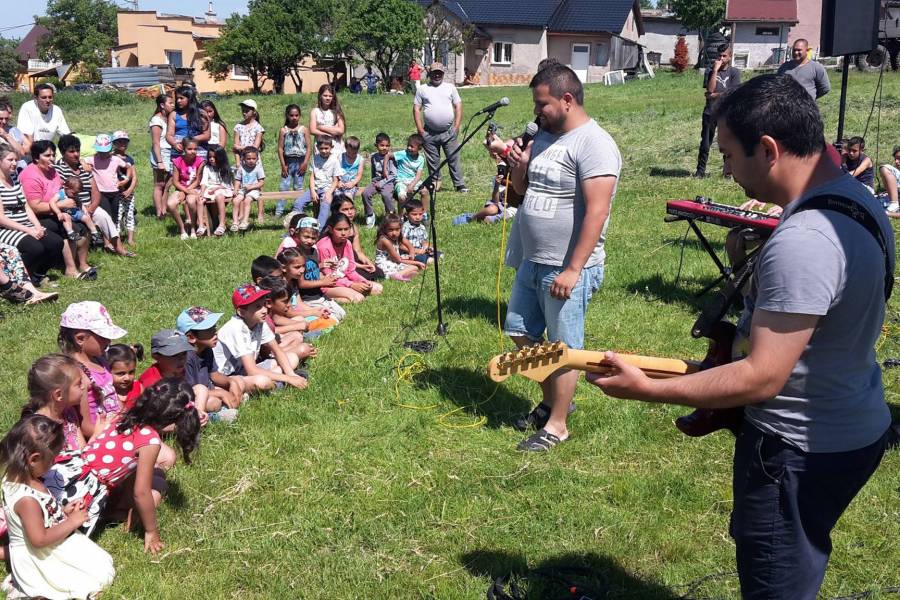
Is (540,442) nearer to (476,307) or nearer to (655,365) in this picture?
(655,365)

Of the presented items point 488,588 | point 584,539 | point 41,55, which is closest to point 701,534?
point 584,539

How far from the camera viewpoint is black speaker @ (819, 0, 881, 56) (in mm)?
9148

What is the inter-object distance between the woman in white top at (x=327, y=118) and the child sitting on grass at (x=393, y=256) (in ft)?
9.77

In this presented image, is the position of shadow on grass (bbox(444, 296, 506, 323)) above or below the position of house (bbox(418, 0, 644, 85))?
below

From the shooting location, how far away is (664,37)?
62.8m

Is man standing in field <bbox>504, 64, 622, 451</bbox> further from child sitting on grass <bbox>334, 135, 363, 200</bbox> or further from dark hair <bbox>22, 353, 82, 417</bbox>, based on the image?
child sitting on grass <bbox>334, 135, 363, 200</bbox>

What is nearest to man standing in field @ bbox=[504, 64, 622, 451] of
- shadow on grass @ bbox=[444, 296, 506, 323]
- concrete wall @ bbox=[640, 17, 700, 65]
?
shadow on grass @ bbox=[444, 296, 506, 323]

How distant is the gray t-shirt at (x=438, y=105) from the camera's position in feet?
41.2

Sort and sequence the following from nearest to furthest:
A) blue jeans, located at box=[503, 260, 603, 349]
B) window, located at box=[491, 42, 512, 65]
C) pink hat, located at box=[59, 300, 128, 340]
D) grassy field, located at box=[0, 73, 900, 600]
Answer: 1. grassy field, located at box=[0, 73, 900, 600]
2. blue jeans, located at box=[503, 260, 603, 349]
3. pink hat, located at box=[59, 300, 128, 340]
4. window, located at box=[491, 42, 512, 65]

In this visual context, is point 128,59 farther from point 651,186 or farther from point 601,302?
point 601,302

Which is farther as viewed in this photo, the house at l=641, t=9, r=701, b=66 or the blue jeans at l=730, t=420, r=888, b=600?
the house at l=641, t=9, r=701, b=66

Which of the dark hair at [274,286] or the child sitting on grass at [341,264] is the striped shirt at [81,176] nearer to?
the child sitting on grass at [341,264]

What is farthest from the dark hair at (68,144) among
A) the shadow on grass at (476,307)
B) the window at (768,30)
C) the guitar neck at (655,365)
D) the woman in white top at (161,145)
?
the window at (768,30)

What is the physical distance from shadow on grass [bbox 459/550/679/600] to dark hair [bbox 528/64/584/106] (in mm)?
2479
